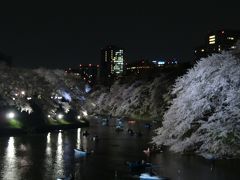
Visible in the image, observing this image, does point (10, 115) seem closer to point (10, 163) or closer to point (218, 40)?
point (10, 163)

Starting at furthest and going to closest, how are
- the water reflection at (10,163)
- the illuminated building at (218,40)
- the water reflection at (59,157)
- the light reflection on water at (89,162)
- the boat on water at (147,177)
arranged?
1. the illuminated building at (218,40)
2. the water reflection at (59,157)
3. the light reflection on water at (89,162)
4. the water reflection at (10,163)
5. the boat on water at (147,177)

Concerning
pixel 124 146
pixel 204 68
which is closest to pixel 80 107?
pixel 124 146

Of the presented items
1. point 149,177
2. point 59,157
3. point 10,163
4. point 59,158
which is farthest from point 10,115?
point 149,177

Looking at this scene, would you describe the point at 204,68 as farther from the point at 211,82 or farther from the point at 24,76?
the point at 24,76

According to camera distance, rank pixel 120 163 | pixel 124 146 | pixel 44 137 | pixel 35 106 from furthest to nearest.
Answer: pixel 35 106
pixel 44 137
pixel 124 146
pixel 120 163

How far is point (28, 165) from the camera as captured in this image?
37.8 m

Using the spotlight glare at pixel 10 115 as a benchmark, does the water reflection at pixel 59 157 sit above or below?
below

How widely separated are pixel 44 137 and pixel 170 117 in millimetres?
22188

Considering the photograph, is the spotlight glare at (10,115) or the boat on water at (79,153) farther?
the spotlight glare at (10,115)

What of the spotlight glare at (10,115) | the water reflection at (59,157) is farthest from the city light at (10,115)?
the water reflection at (59,157)

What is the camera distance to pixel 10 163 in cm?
3847

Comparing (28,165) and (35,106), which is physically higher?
(35,106)

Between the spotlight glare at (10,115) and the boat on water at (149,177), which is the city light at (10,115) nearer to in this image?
the spotlight glare at (10,115)

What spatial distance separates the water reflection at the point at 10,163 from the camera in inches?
1309
